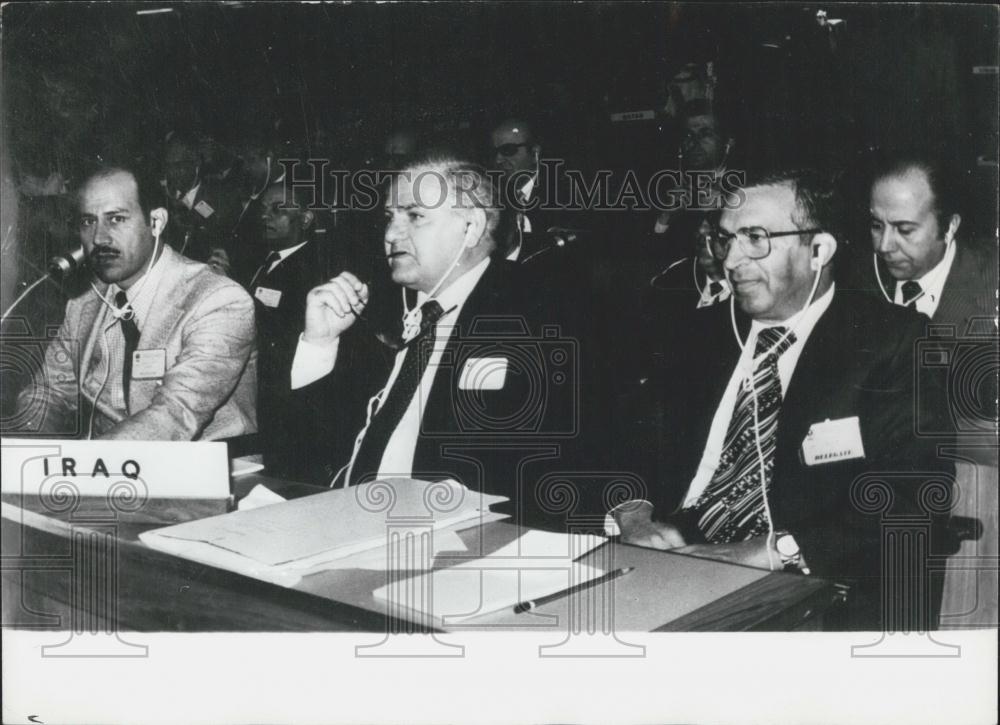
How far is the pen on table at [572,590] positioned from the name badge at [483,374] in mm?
471

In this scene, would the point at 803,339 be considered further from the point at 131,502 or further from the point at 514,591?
the point at 131,502

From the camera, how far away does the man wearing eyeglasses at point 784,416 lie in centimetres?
208

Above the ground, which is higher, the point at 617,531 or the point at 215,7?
the point at 215,7

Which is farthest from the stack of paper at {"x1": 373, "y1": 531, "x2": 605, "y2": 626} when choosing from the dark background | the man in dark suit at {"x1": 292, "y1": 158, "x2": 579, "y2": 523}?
the dark background

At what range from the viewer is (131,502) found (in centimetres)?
214

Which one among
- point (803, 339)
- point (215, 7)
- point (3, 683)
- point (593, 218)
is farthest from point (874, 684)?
point (215, 7)

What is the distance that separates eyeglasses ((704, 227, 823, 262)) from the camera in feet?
6.86

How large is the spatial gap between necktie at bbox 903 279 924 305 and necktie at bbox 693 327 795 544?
267mm

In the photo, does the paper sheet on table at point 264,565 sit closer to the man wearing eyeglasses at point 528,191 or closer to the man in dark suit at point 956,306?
the man wearing eyeglasses at point 528,191

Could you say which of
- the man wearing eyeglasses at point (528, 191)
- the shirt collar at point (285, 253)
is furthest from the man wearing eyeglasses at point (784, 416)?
the shirt collar at point (285, 253)

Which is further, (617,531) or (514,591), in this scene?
(617,531)

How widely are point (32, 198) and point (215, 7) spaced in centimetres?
60

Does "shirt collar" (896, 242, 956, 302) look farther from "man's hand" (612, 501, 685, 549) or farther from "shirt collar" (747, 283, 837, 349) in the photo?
"man's hand" (612, 501, 685, 549)

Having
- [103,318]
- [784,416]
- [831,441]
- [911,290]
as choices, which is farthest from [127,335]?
[911,290]
